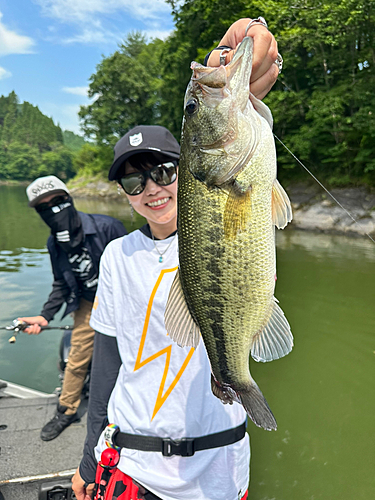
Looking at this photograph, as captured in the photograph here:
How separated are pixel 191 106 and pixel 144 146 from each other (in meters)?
0.65

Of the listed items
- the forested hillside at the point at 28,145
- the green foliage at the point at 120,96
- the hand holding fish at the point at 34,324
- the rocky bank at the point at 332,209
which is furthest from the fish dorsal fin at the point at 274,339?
the forested hillside at the point at 28,145

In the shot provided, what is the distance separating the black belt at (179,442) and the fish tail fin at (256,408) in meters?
0.41

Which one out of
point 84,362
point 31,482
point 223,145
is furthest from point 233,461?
point 84,362

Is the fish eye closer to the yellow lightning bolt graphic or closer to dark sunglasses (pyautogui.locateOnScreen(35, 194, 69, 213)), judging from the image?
the yellow lightning bolt graphic

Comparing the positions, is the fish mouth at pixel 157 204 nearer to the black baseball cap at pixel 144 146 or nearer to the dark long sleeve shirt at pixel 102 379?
the black baseball cap at pixel 144 146

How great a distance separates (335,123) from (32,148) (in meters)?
83.3

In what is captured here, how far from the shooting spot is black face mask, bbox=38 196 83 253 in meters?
3.72

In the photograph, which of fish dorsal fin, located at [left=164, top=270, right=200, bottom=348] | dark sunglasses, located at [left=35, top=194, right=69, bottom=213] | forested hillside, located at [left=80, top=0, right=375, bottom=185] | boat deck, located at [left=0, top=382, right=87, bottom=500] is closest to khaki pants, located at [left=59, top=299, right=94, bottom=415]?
boat deck, located at [left=0, top=382, right=87, bottom=500]

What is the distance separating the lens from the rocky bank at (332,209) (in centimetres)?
1434

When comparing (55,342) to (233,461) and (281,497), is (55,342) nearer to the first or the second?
(281,497)

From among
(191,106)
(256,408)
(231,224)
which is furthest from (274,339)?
(191,106)

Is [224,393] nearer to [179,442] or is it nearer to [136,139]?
[179,442]

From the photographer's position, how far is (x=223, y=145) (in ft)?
3.73

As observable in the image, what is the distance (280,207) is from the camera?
1157 mm
